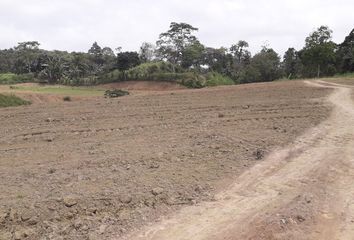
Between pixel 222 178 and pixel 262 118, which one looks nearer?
pixel 222 178

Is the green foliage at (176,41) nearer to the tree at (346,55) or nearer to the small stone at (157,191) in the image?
the tree at (346,55)

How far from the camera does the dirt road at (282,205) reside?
539 cm

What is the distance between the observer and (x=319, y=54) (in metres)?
37.6

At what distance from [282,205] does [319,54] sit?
111 ft

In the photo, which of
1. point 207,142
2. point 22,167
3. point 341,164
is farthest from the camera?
point 207,142

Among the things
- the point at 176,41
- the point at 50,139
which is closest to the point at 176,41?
the point at 176,41

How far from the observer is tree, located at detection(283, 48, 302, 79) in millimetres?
47281

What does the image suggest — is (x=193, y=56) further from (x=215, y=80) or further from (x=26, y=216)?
(x=26, y=216)

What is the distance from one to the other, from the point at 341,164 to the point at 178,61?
52.8 m

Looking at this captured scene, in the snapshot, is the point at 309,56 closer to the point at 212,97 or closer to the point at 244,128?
the point at 212,97

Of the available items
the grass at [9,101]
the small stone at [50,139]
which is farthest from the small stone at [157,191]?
the grass at [9,101]

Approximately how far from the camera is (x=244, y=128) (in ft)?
37.1

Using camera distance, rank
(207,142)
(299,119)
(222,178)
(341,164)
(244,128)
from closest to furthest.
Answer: (222,178) → (341,164) → (207,142) → (244,128) → (299,119)

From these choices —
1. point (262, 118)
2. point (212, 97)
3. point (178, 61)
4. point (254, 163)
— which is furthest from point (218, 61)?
point (254, 163)
